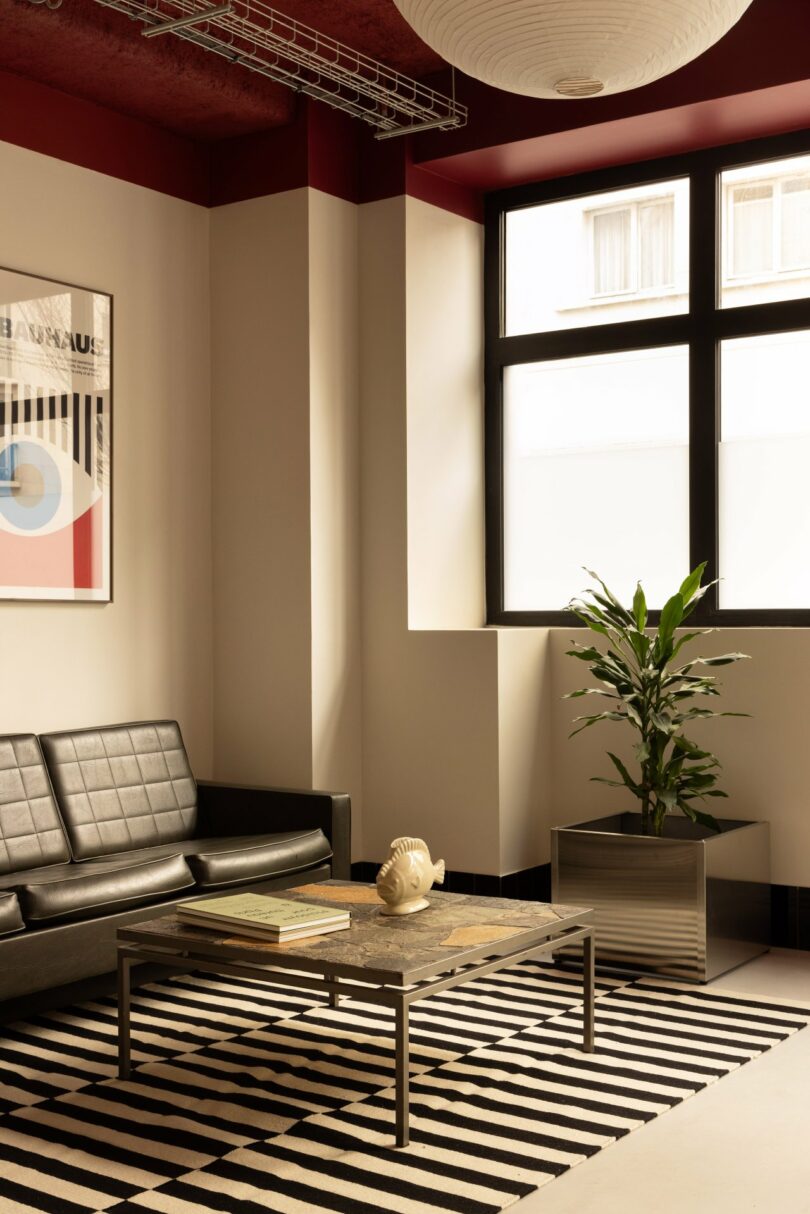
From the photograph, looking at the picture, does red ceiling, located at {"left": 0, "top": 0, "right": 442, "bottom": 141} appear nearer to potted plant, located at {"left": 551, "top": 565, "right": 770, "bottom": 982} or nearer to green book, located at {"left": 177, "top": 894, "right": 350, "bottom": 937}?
potted plant, located at {"left": 551, "top": 565, "right": 770, "bottom": 982}

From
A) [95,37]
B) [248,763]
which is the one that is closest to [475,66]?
[95,37]

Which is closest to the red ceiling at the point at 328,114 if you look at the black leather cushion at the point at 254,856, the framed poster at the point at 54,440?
the framed poster at the point at 54,440

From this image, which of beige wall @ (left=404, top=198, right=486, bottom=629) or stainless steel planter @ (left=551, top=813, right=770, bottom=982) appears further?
beige wall @ (left=404, top=198, right=486, bottom=629)

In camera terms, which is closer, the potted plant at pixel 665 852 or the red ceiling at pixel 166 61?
the potted plant at pixel 665 852

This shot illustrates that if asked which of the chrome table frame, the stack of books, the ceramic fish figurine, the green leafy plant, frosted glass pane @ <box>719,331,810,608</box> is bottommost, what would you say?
the chrome table frame

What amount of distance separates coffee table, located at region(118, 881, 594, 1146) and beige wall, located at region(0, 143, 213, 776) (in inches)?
63.7

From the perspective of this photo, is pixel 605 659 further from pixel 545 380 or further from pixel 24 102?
pixel 24 102

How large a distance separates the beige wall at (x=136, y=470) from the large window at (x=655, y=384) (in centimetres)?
129

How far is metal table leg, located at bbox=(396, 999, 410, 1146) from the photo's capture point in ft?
9.39

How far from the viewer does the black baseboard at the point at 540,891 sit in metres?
4.78

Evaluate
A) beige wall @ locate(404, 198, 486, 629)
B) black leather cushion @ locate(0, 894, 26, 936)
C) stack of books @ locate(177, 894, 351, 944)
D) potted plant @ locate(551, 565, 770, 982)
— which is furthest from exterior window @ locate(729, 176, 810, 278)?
black leather cushion @ locate(0, 894, 26, 936)

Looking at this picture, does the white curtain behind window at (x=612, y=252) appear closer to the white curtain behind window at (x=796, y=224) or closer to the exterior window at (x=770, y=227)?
the exterior window at (x=770, y=227)

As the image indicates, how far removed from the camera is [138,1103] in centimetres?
318

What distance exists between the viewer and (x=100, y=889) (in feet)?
12.6
